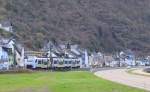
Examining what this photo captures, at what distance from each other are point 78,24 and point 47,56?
167 feet

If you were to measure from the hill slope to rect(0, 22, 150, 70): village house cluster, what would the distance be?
255cm

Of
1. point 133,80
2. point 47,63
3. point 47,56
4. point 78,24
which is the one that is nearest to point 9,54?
point 47,63

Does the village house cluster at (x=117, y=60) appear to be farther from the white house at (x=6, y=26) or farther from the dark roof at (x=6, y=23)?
the dark roof at (x=6, y=23)

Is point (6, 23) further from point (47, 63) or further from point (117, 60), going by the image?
point (117, 60)

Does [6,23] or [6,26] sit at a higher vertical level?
[6,23]

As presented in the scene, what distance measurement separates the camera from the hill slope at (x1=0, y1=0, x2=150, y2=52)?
130 metres

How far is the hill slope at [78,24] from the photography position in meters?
130

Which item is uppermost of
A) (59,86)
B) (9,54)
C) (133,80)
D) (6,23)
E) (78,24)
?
(78,24)

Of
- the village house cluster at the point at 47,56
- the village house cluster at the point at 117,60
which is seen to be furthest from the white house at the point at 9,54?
the village house cluster at the point at 117,60

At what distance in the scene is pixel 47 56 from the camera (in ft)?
375

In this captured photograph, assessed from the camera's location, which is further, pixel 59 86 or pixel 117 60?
pixel 117 60

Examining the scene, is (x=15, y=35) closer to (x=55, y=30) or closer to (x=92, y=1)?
(x=55, y=30)

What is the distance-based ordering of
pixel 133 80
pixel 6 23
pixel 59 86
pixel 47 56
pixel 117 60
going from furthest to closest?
pixel 117 60, pixel 47 56, pixel 6 23, pixel 133 80, pixel 59 86

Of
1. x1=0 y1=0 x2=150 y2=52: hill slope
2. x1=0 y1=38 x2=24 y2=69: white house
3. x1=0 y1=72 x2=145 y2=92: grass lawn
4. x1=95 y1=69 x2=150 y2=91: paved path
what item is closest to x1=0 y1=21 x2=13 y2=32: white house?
x1=0 y1=0 x2=150 y2=52: hill slope
